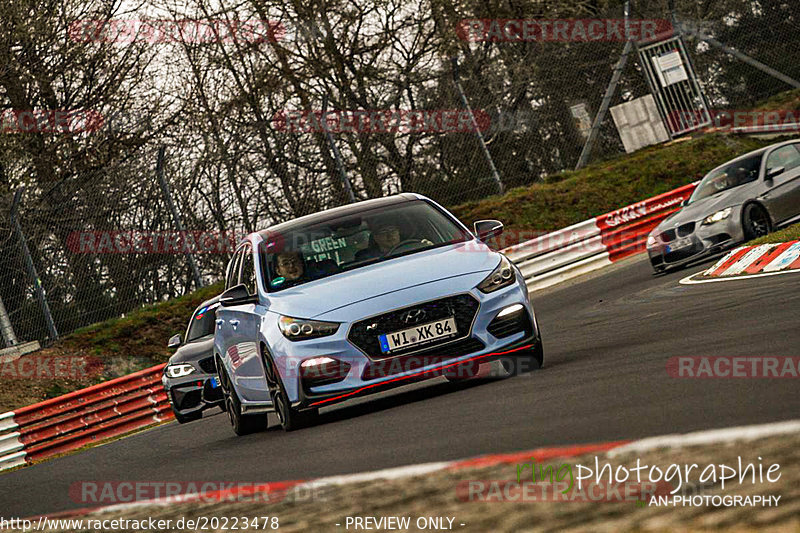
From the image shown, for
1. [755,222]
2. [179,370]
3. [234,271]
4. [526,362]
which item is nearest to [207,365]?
[179,370]

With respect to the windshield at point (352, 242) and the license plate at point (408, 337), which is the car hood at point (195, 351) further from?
the license plate at point (408, 337)

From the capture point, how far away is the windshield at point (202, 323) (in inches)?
658

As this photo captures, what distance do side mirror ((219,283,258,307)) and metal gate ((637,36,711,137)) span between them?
16955 mm

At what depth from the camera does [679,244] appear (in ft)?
53.9

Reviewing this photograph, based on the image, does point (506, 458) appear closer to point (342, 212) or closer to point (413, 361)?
point (413, 361)

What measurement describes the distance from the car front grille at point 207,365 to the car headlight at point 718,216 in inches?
265

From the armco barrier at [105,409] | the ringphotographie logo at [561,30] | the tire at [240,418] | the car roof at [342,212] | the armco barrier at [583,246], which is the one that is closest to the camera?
the car roof at [342,212]

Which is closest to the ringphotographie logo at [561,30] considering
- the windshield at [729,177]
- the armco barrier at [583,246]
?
the armco barrier at [583,246]

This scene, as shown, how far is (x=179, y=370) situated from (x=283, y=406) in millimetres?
6968

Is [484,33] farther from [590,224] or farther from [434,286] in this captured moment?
[434,286]

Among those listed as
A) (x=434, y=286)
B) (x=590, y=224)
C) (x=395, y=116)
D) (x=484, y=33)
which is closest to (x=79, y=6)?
(x=395, y=116)

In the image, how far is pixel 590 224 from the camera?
2078cm

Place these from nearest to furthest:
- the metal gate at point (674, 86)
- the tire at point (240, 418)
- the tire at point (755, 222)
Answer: the tire at point (240, 418) < the tire at point (755, 222) < the metal gate at point (674, 86)

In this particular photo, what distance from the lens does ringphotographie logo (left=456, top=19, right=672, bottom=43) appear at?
83.6 feet
